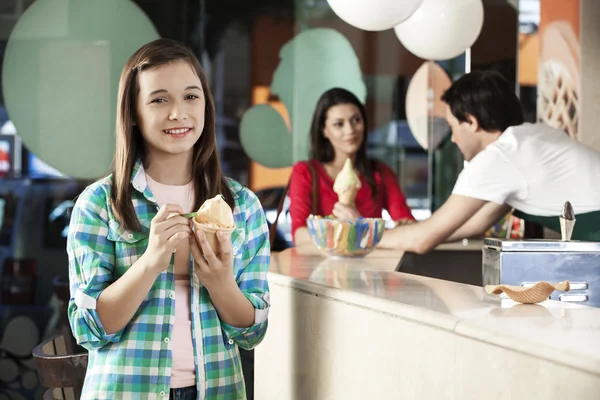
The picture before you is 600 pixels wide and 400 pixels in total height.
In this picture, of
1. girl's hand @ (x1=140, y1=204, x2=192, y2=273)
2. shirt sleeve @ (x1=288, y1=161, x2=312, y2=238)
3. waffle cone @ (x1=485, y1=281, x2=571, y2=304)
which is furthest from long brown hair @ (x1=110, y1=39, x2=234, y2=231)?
shirt sleeve @ (x1=288, y1=161, x2=312, y2=238)

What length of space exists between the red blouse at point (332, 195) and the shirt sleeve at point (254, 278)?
7.48 feet

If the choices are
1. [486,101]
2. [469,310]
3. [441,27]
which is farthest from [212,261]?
[441,27]

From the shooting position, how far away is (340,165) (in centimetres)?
430

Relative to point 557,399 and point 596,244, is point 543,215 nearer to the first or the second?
point 596,244

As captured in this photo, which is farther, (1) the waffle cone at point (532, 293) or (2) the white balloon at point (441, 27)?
(2) the white balloon at point (441, 27)

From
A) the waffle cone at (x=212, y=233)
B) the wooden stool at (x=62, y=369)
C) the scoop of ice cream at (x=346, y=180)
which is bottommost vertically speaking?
the wooden stool at (x=62, y=369)

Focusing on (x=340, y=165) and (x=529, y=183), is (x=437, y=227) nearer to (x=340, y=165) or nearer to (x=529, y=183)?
(x=529, y=183)

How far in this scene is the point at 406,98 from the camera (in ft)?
18.7

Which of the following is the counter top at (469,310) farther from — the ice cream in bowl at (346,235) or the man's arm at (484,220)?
the man's arm at (484,220)

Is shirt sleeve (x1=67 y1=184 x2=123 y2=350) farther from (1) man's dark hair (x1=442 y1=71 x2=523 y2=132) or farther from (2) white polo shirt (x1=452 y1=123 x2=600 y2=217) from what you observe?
(1) man's dark hair (x1=442 y1=71 x2=523 y2=132)

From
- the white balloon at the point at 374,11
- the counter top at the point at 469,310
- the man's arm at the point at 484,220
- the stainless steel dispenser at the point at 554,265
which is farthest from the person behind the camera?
the man's arm at the point at 484,220

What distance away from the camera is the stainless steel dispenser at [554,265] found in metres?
1.80

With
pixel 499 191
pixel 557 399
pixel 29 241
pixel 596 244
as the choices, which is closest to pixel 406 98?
pixel 29 241

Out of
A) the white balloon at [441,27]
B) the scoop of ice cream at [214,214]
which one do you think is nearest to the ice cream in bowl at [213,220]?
the scoop of ice cream at [214,214]
